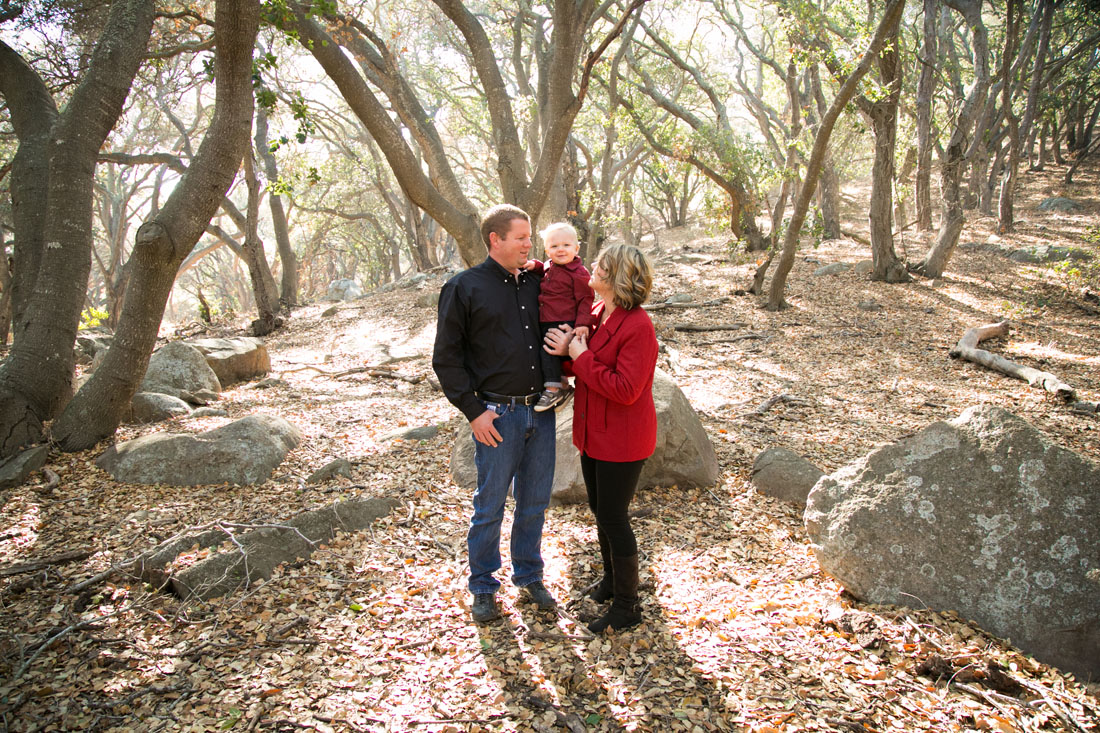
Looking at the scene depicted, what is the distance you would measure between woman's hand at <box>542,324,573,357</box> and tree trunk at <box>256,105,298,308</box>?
1270cm

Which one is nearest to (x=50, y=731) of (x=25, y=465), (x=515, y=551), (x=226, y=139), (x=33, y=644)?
(x=33, y=644)

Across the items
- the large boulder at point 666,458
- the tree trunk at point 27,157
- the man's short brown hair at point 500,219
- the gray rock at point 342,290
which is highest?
the tree trunk at point 27,157

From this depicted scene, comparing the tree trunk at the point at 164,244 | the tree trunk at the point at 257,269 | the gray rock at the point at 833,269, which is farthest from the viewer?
the tree trunk at the point at 257,269

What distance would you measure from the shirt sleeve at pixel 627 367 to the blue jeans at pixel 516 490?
1.40 feet

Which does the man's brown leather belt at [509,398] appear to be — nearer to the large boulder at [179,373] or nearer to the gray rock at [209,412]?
the gray rock at [209,412]

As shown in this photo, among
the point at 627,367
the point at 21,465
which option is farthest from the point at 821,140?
the point at 21,465

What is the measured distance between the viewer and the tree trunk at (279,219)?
14.6 m

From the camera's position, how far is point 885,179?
416 inches

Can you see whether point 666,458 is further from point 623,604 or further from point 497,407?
point 497,407

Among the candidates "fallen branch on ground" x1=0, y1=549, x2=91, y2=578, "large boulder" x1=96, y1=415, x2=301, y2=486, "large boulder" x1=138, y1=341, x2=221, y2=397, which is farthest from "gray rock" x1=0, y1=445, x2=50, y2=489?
"large boulder" x1=138, y1=341, x2=221, y2=397

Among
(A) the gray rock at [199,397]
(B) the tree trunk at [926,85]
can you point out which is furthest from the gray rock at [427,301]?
(B) the tree trunk at [926,85]

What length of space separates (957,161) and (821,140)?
4115mm

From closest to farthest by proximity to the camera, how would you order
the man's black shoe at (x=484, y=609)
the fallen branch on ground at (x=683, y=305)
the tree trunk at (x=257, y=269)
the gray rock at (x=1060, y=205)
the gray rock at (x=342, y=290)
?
1. the man's black shoe at (x=484, y=609)
2. the fallen branch on ground at (x=683, y=305)
3. the tree trunk at (x=257, y=269)
4. the gray rock at (x=1060, y=205)
5. the gray rock at (x=342, y=290)

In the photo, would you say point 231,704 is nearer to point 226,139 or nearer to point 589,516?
point 589,516
